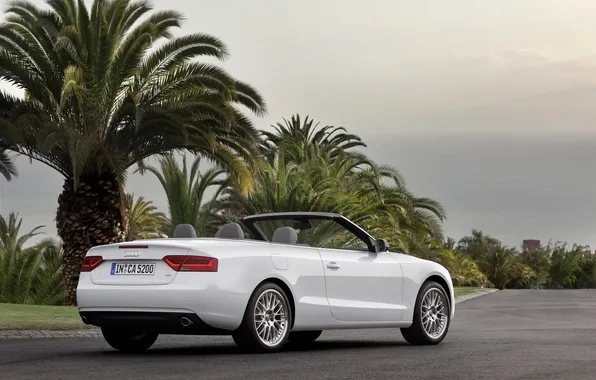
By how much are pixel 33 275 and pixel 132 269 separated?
76.3ft

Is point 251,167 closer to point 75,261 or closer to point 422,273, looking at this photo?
point 75,261

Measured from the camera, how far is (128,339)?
1172 centimetres

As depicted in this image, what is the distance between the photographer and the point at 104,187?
86.3ft

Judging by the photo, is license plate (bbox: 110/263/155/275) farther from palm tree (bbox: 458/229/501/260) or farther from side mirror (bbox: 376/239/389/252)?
palm tree (bbox: 458/229/501/260)

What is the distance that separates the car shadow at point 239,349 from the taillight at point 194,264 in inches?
44.0

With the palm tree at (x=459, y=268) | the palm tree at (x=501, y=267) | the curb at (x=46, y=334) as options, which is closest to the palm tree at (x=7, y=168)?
the curb at (x=46, y=334)

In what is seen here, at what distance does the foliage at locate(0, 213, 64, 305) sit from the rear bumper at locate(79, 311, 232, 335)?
21261mm

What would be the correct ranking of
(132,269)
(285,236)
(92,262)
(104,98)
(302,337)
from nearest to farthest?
(132,269), (92,262), (285,236), (302,337), (104,98)

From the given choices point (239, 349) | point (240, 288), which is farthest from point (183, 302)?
point (239, 349)

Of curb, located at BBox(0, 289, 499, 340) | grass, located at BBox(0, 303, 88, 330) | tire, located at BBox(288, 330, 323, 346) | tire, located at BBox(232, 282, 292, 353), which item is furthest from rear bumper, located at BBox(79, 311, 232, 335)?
grass, located at BBox(0, 303, 88, 330)

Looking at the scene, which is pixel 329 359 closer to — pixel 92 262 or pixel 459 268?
pixel 92 262

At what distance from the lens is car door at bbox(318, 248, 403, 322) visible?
11.9 meters

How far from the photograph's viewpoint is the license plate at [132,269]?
10.6m

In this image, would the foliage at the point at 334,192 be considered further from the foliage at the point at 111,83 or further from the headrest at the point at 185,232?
the headrest at the point at 185,232
